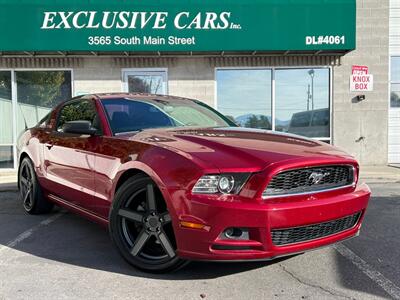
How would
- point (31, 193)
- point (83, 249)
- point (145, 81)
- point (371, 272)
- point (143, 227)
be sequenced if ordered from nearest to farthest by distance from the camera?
point (143, 227) → point (371, 272) → point (83, 249) → point (31, 193) → point (145, 81)

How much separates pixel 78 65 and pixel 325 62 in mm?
5810

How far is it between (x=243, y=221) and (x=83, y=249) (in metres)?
2.04

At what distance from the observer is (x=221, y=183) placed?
330 centimetres

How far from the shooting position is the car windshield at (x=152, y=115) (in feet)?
15.1

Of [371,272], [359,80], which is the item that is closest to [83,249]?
[371,272]

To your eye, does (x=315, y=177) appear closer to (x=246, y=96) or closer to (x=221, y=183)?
(x=221, y=183)

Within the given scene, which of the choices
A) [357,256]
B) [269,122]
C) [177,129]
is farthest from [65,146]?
[269,122]

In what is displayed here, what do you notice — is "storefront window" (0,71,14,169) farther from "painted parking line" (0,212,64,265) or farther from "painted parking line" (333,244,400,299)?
"painted parking line" (333,244,400,299)

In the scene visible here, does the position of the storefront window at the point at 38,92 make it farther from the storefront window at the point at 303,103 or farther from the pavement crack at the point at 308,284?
the pavement crack at the point at 308,284

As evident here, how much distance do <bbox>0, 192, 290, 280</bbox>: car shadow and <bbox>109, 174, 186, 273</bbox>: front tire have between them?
14 centimetres

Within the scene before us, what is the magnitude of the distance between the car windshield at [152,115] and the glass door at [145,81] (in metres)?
5.62

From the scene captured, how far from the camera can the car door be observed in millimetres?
4602

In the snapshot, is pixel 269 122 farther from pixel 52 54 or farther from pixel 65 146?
pixel 65 146

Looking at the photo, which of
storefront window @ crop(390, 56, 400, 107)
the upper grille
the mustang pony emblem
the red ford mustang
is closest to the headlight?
the red ford mustang
